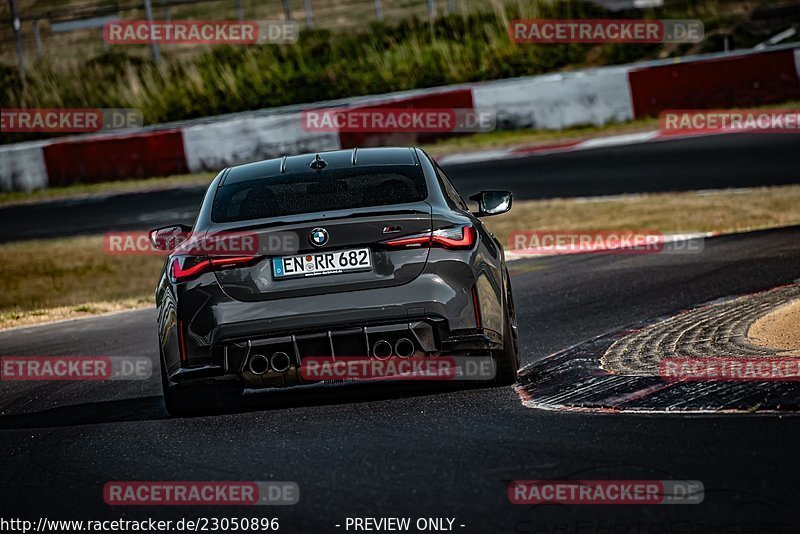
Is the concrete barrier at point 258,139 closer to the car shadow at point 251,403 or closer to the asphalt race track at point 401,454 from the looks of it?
the asphalt race track at point 401,454

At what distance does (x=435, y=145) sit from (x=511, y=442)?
58.5 feet

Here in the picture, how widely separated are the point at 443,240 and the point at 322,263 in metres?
0.61

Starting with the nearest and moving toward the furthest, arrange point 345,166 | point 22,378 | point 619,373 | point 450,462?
point 450,462
point 619,373
point 345,166
point 22,378

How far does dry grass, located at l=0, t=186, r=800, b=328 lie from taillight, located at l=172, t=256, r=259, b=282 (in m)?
6.56

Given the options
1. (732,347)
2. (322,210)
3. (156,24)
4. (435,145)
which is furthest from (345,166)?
(156,24)

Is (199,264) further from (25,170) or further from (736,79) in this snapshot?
(25,170)

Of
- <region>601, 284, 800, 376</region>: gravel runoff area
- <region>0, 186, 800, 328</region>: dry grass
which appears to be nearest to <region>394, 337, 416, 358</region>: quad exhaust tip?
<region>601, 284, 800, 376</region>: gravel runoff area

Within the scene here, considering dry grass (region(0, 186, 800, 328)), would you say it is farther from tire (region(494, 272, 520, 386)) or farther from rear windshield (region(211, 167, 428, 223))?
tire (region(494, 272, 520, 386))

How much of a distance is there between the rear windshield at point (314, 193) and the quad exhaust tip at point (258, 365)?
0.81 metres

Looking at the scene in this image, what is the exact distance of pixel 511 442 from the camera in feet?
19.4

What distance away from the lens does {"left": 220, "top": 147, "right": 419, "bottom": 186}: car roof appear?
25.5 ft

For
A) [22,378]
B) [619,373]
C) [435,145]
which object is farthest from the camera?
[435,145]

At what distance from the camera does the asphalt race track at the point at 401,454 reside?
15.8ft

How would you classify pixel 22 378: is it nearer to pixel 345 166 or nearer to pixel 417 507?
pixel 345 166
